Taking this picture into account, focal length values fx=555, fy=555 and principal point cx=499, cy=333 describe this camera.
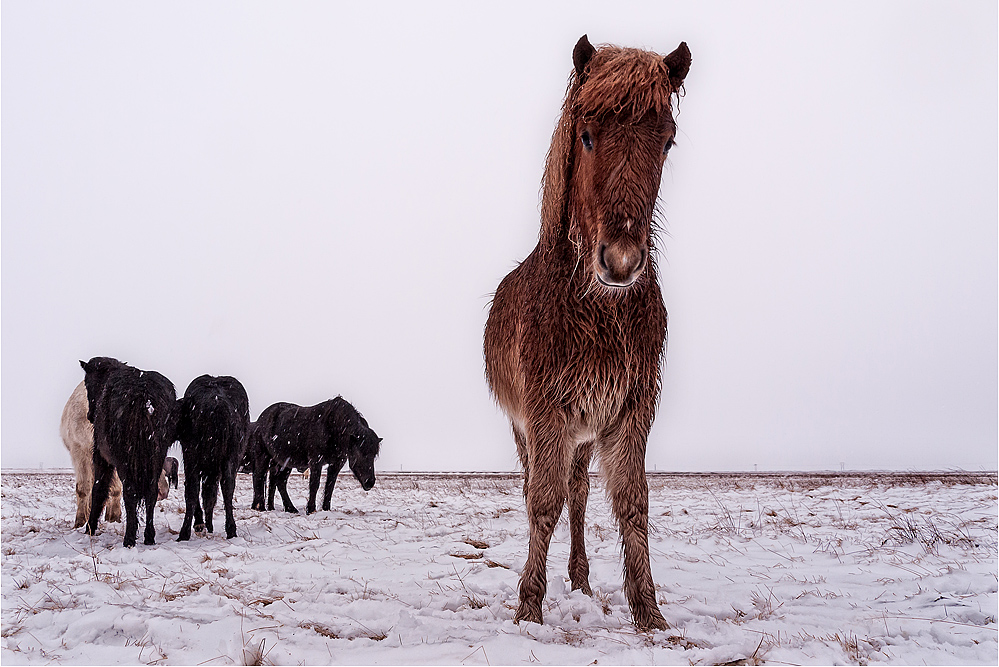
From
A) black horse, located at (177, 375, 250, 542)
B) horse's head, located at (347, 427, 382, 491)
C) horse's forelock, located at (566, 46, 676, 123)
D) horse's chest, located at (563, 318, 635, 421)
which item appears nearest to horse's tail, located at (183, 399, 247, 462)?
black horse, located at (177, 375, 250, 542)

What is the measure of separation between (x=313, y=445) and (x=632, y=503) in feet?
24.3

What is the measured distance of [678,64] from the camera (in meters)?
3.25

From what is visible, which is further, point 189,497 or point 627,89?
point 189,497

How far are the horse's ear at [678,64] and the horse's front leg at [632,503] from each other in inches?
81.1

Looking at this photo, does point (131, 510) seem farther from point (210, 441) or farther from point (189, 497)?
point (210, 441)

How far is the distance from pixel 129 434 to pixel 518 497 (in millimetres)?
7437

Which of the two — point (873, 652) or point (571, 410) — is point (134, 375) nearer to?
point (571, 410)

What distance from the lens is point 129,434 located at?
580 cm

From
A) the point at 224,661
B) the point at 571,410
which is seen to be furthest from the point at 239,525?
the point at 571,410

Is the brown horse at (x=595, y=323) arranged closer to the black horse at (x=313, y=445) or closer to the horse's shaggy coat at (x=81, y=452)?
the horse's shaggy coat at (x=81, y=452)

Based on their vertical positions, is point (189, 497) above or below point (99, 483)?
below

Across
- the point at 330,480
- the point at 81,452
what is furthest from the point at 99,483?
the point at 330,480

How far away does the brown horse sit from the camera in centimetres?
302

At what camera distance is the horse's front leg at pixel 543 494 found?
Result: 11.2 feet
